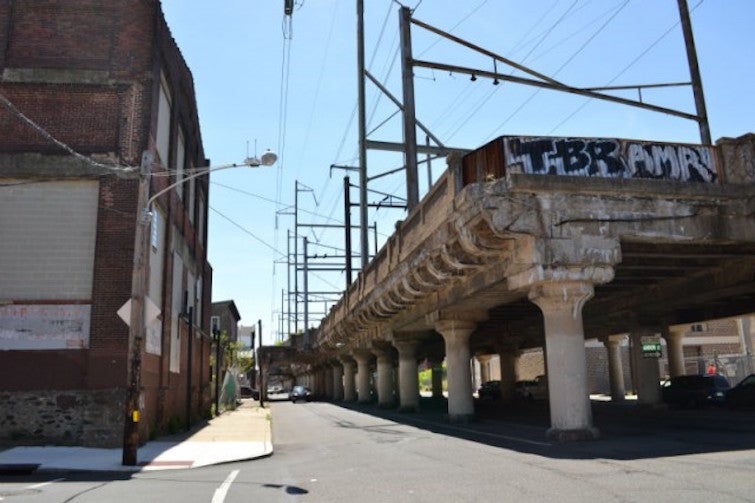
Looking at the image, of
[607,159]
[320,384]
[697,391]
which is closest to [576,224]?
[607,159]

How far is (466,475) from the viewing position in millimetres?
11344

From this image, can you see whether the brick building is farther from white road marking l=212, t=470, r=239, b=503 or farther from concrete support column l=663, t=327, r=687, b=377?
concrete support column l=663, t=327, r=687, b=377

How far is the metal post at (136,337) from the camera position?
1502cm

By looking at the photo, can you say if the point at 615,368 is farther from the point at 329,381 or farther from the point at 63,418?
the point at 329,381

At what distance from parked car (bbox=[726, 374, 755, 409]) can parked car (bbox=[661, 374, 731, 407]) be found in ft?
→ 3.62

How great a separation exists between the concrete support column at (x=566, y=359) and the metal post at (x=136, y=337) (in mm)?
9500

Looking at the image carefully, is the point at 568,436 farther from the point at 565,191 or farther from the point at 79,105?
the point at 79,105

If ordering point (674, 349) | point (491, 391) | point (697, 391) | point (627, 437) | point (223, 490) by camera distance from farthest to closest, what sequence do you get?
point (491, 391)
point (674, 349)
point (697, 391)
point (627, 437)
point (223, 490)

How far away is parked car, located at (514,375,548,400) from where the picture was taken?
48469 mm

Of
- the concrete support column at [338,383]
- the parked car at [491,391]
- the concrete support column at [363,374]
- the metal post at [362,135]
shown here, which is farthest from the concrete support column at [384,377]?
the concrete support column at [338,383]

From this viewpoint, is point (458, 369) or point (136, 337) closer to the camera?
point (136, 337)

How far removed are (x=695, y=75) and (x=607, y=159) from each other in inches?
260

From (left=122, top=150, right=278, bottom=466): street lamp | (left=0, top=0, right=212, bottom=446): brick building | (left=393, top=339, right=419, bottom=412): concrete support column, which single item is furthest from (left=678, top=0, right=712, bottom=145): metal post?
(left=393, top=339, right=419, bottom=412): concrete support column

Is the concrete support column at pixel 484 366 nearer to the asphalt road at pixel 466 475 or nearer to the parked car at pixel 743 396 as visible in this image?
the parked car at pixel 743 396
